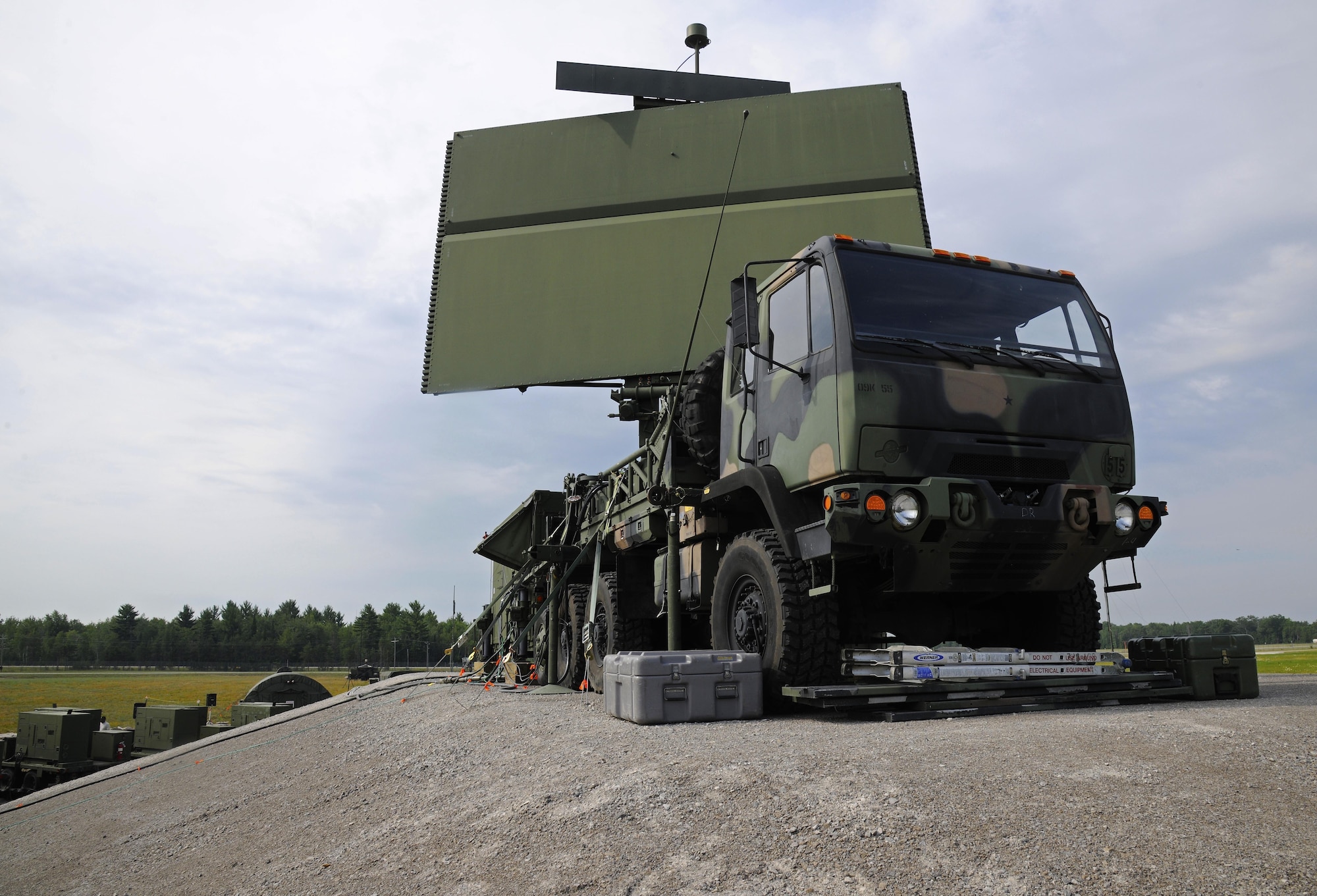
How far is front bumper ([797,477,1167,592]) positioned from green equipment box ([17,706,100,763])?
18.4 metres

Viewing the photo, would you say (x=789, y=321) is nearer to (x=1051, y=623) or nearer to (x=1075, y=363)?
(x=1075, y=363)

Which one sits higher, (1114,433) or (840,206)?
(840,206)

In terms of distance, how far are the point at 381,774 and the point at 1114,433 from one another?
14.3ft

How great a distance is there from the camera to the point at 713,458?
6496mm

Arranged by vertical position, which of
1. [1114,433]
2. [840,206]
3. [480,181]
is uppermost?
[480,181]

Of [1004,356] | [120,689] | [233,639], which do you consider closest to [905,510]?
[1004,356]

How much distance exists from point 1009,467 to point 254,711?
46.0ft

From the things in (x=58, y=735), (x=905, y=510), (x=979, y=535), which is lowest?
(x=58, y=735)

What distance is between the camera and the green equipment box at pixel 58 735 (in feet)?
57.4

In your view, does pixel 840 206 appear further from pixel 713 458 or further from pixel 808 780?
pixel 808 780

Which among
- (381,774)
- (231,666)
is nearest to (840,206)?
(381,774)

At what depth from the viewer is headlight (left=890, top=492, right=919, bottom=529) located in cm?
438

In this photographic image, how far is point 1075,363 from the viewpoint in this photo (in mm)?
5098

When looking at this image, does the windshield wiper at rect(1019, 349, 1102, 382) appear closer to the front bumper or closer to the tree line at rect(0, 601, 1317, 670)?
the front bumper
